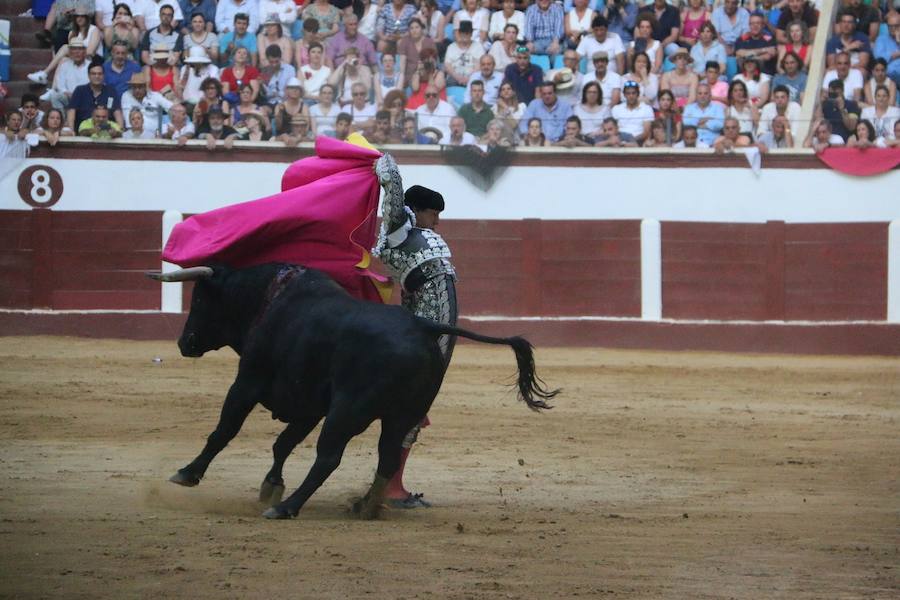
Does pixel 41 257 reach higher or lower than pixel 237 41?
lower

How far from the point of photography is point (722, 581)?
4234 millimetres

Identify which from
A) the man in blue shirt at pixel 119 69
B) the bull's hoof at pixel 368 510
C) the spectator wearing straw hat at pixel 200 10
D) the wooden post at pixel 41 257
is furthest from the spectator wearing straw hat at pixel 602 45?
the bull's hoof at pixel 368 510

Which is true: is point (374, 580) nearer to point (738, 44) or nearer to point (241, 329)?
point (241, 329)

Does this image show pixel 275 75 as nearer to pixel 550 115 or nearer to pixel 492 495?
pixel 550 115

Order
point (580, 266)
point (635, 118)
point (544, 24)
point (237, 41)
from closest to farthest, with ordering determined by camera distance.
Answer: point (635, 118) → point (580, 266) → point (237, 41) → point (544, 24)

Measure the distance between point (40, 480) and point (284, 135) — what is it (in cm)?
612

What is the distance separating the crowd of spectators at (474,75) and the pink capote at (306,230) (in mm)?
5649

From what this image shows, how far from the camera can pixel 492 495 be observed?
5.79 metres

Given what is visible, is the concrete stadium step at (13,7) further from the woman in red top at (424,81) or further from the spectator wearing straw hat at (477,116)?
the spectator wearing straw hat at (477,116)

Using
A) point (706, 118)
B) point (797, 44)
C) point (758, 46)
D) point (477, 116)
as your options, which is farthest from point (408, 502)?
point (797, 44)

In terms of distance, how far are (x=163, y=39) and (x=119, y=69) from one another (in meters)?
0.52

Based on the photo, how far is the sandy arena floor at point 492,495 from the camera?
418 cm

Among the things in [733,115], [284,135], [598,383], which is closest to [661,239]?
[733,115]

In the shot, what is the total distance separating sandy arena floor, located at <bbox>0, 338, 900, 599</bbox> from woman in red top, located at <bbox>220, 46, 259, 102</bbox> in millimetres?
2630
